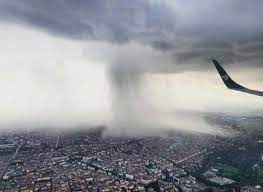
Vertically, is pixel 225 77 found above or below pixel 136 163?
above

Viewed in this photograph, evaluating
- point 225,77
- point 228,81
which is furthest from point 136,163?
point 225,77

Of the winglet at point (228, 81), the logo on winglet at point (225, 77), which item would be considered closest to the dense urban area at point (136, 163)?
the winglet at point (228, 81)

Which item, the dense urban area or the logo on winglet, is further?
the dense urban area

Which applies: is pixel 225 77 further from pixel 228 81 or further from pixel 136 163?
pixel 136 163

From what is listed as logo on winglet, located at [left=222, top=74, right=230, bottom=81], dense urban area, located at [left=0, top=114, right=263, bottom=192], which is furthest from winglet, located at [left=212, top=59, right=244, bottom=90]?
dense urban area, located at [left=0, top=114, right=263, bottom=192]

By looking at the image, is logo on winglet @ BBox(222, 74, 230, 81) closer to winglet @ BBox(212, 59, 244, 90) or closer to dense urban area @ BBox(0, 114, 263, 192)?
winglet @ BBox(212, 59, 244, 90)

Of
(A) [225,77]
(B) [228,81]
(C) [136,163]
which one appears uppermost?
(A) [225,77]

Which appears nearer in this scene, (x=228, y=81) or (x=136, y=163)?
(x=228, y=81)

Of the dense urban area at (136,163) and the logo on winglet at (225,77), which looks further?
the dense urban area at (136,163)

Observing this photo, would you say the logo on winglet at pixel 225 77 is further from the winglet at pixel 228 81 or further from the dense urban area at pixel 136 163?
the dense urban area at pixel 136 163
